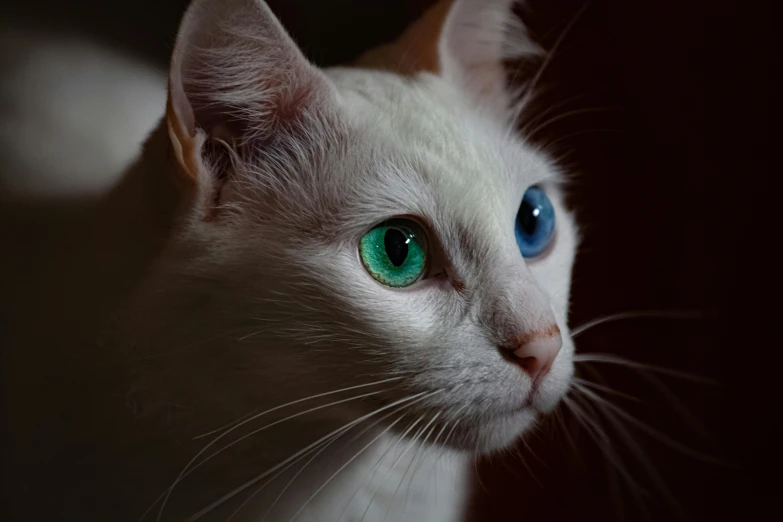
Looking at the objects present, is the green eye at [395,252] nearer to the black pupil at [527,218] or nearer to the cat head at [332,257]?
the cat head at [332,257]

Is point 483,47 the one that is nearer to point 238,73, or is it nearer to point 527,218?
point 527,218

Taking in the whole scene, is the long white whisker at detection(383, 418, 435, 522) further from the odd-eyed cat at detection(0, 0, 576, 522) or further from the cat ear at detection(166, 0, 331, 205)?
the cat ear at detection(166, 0, 331, 205)

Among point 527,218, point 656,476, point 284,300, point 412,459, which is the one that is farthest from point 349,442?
point 656,476

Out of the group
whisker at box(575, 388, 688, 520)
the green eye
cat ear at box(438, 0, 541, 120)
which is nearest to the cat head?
the green eye

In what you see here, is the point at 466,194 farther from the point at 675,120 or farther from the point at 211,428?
the point at 675,120

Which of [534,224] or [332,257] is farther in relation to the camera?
[534,224]

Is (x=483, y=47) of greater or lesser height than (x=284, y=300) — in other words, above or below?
above

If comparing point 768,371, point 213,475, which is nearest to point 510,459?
point 768,371
